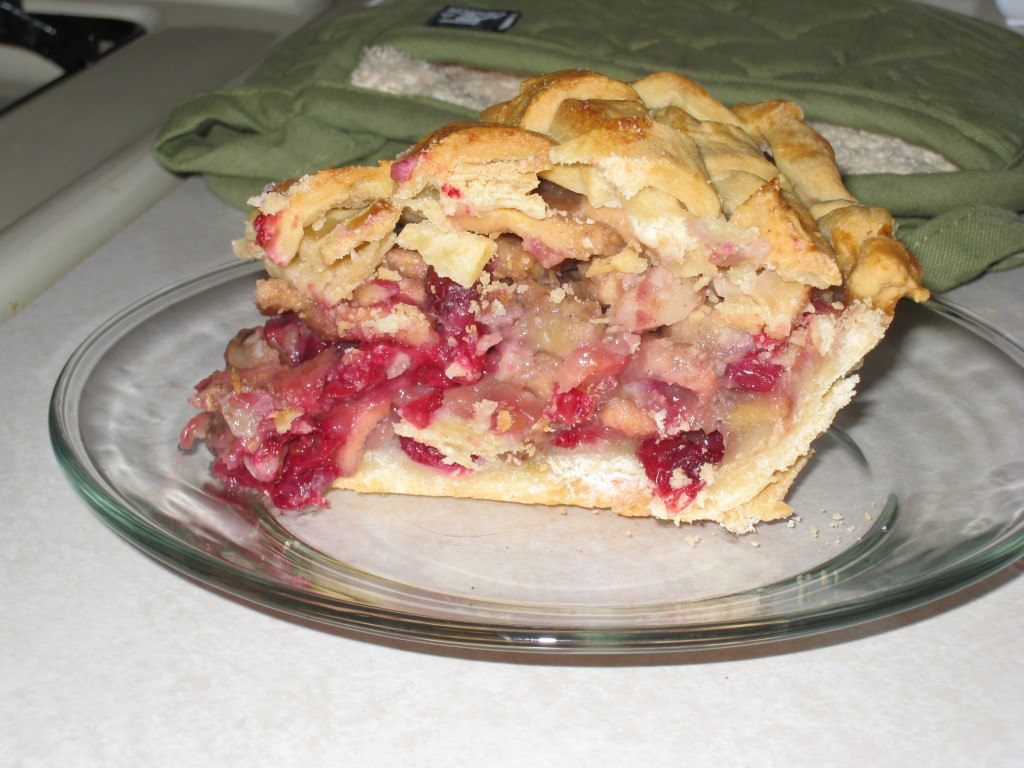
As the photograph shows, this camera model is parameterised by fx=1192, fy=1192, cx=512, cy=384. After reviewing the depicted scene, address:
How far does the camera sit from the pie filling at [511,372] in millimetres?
1559

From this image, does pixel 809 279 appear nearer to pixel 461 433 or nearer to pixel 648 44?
pixel 461 433

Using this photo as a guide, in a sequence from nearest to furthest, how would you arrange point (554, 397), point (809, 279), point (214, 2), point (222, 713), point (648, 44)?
point (222, 713) < point (809, 279) < point (554, 397) < point (648, 44) < point (214, 2)

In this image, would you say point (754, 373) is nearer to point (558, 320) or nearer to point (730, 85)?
point (558, 320)

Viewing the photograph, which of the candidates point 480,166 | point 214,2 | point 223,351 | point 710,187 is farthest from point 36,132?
point 710,187

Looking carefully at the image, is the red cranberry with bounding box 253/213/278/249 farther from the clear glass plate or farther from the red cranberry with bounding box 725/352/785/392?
the red cranberry with bounding box 725/352/785/392

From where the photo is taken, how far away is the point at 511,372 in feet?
5.26

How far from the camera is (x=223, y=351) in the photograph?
182cm

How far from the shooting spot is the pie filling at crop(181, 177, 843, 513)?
1559mm

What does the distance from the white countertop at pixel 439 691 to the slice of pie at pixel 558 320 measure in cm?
23

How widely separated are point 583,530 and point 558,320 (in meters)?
0.28

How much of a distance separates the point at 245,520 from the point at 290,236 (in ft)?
1.20

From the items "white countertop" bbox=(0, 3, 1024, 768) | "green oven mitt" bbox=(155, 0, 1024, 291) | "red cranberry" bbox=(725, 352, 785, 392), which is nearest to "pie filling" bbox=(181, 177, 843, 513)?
"red cranberry" bbox=(725, 352, 785, 392)

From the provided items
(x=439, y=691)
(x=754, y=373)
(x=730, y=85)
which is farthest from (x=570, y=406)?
(x=730, y=85)

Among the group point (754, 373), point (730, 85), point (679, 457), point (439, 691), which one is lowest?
point (439, 691)
